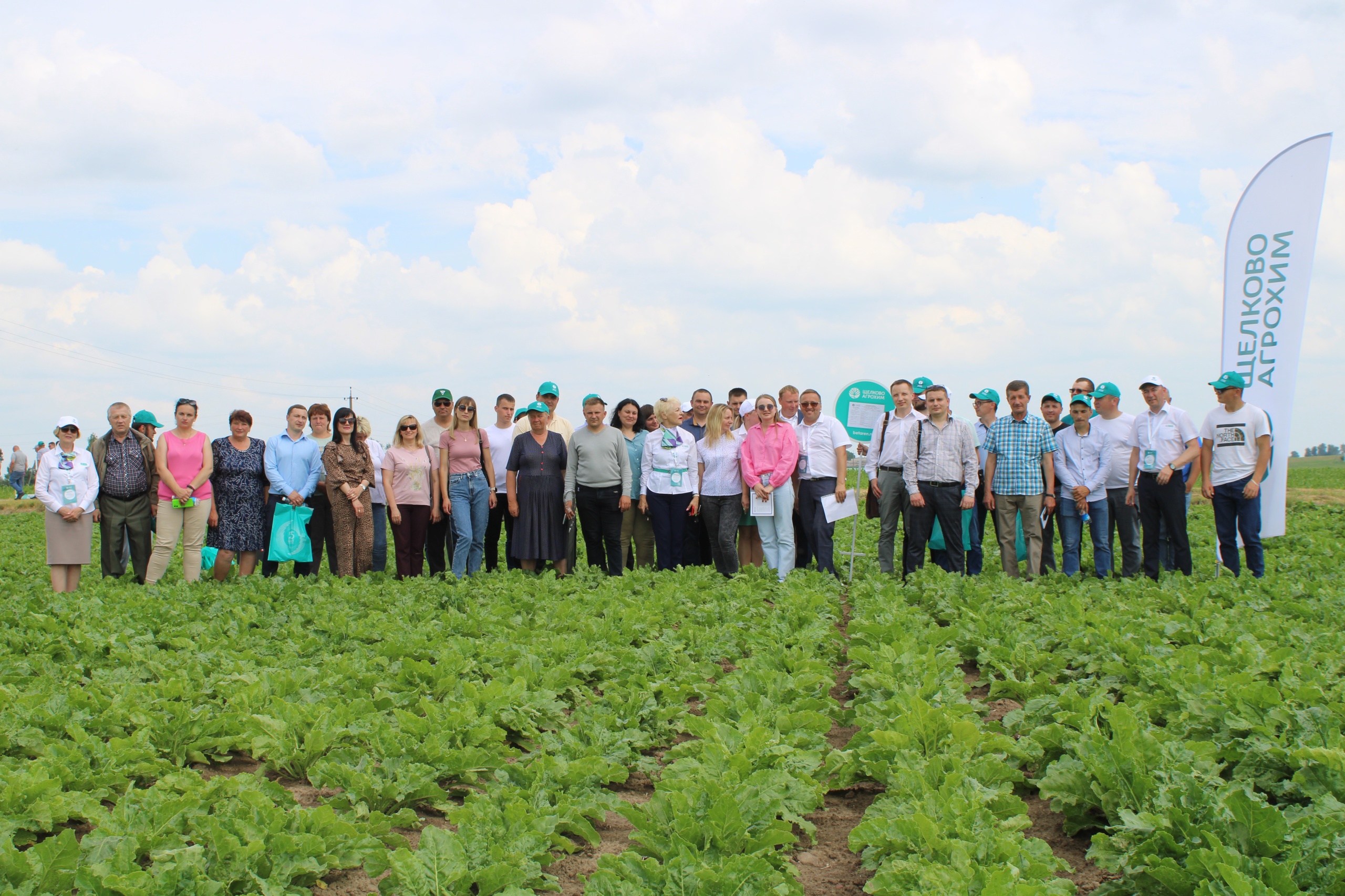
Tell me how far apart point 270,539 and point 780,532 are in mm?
Result: 5454

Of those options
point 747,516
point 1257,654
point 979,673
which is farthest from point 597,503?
point 1257,654

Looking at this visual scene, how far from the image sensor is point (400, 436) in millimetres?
10375

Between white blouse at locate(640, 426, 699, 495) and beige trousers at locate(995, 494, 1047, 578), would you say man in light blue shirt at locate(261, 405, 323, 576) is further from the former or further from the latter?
beige trousers at locate(995, 494, 1047, 578)

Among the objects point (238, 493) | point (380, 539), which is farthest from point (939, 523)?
point (238, 493)

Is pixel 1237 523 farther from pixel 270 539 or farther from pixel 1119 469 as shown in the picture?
pixel 270 539

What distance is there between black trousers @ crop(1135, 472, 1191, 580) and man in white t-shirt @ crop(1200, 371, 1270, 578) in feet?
0.87

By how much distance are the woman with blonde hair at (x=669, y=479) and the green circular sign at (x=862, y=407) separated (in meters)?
2.25

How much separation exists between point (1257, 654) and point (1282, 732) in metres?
1.46

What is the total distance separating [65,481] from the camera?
31.6 ft

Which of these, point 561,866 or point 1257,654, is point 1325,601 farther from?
point 561,866

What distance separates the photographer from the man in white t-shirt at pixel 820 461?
10570 millimetres

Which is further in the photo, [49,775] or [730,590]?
[730,590]

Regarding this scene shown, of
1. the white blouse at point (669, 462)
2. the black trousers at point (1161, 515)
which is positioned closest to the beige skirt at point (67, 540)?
the white blouse at point (669, 462)

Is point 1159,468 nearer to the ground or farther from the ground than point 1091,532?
farther from the ground
